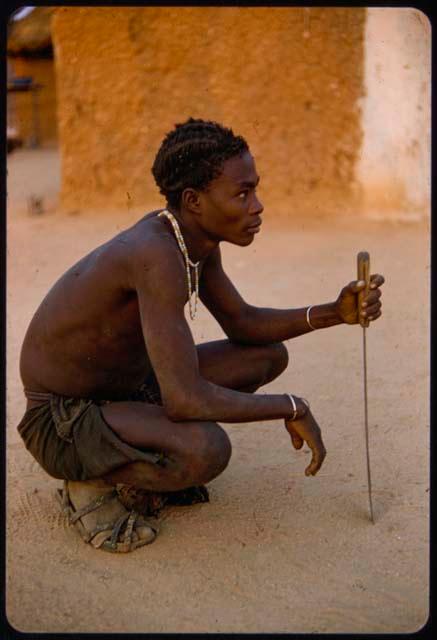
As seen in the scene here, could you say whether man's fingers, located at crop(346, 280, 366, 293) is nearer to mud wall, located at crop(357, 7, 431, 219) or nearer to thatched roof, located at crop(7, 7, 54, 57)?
mud wall, located at crop(357, 7, 431, 219)

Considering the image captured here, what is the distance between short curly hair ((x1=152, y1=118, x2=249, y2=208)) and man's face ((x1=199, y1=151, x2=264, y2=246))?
2 cm

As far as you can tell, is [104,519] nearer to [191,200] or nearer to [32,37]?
[191,200]

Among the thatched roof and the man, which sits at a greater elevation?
the thatched roof

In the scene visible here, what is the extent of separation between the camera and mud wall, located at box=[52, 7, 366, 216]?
742cm

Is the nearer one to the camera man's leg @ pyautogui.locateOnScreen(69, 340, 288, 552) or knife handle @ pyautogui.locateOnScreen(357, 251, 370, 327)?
man's leg @ pyautogui.locateOnScreen(69, 340, 288, 552)

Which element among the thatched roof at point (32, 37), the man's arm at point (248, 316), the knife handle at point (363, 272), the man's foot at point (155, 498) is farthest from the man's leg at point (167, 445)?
the thatched roof at point (32, 37)

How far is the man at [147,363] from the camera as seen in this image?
2814 mm

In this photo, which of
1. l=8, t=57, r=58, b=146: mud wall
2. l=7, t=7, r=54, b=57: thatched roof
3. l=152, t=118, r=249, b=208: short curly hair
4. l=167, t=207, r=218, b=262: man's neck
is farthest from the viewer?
l=8, t=57, r=58, b=146: mud wall

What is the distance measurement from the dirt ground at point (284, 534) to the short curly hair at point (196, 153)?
1.17 meters

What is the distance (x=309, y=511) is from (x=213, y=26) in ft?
17.2

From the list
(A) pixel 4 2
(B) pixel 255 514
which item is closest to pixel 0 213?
(A) pixel 4 2

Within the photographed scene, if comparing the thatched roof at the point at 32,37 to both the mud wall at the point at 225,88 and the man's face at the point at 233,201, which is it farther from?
the man's face at the point at 233,201

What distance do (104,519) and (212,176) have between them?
1.18 meters

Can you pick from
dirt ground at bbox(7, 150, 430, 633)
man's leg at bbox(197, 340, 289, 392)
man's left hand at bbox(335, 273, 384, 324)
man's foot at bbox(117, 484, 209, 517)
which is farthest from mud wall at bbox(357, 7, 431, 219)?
man's foot at bbox(117, 484, 209, 517)
